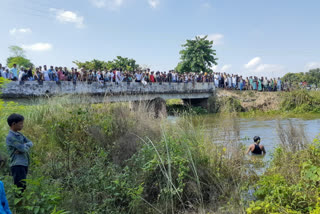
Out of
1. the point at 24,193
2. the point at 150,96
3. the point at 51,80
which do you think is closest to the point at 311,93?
the point at 150,96

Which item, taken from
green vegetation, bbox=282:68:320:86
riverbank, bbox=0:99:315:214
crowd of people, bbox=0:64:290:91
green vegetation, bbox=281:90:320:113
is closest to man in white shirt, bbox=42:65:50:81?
crowd of people, bbox=0:64:290:91

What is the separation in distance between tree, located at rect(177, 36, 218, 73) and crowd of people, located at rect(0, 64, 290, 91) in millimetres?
8417

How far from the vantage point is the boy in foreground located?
12.8ft

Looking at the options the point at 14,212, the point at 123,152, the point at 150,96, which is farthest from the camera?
the point at 150,96

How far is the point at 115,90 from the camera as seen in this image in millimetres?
17312

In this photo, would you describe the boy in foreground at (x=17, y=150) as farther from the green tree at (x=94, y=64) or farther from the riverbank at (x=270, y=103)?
the green tree at (x=94, y=64)

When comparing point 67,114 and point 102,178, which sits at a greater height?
point 67,114

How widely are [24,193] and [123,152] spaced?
107 inches

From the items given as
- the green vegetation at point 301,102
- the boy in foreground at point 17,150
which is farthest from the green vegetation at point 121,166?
the green vegetation at point 301,102

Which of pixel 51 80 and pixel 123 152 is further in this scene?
pixel 51 80

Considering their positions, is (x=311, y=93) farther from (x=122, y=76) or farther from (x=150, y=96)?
(x=122, y=76)

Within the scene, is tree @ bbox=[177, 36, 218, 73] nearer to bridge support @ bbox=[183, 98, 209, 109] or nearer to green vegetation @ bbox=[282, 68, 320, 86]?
bridge support @ bbox=[183, 98, 209, 109]

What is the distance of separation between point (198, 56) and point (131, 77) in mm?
19623

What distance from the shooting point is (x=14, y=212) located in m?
3.70
